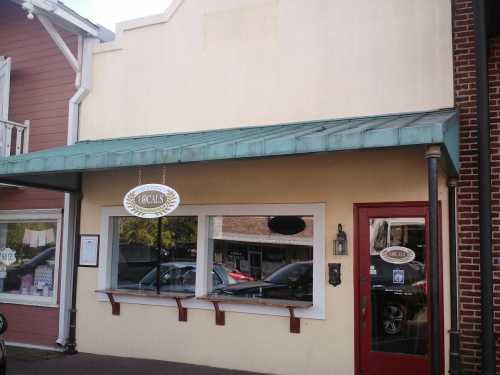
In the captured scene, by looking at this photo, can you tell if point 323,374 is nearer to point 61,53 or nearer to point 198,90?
point 198,90

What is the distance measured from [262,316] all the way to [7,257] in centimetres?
525

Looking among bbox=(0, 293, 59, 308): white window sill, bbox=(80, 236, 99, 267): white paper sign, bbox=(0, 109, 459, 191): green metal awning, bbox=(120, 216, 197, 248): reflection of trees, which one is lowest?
bbox=(0, 293, 59, 308): white window sill

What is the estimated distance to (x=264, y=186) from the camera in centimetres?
738

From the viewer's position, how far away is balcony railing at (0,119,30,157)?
923 cm

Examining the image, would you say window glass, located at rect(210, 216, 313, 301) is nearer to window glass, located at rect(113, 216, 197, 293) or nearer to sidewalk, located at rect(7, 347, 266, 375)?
window glass, located at rect(113, 216, 197, 293)

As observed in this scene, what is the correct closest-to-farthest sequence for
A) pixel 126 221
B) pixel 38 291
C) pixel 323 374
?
pixel 323 374, pixel 126 221, pixel 38 291

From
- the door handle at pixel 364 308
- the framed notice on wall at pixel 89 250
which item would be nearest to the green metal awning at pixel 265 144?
the framed notice on wall at pixel 89 250

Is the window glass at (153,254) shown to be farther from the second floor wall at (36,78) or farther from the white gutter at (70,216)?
the second floor wall at (36,78)

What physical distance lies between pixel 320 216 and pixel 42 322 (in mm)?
5050

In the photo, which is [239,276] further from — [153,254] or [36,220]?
[36,220]

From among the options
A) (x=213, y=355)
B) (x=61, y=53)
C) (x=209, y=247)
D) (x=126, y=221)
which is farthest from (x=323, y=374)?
(x=61, y=53)

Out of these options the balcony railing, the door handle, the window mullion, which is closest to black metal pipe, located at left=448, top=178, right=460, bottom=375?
the door handle

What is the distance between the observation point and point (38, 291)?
9312 millimetres

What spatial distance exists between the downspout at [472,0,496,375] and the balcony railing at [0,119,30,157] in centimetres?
722
